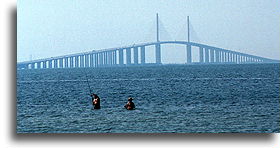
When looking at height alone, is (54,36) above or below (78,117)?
above

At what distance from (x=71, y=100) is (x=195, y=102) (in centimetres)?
415

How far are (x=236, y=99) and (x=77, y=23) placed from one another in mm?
9580

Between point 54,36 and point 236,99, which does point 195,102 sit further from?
point 54,36

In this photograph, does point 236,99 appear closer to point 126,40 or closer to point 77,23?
point 126,40

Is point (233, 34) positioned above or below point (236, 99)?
above

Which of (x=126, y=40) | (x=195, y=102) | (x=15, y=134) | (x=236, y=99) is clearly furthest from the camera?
(x=236, y=99)

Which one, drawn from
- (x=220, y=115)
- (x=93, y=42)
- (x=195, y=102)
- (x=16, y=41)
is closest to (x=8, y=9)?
(x=16, y=41)

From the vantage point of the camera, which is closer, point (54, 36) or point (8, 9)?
point (8, 9)

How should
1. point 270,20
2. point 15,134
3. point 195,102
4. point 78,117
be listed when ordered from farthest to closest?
point 195,102 → point 78,117 → point 270,20 → point 15,134

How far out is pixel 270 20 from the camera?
11805 millimetres

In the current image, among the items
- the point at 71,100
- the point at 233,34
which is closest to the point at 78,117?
the point at 233,34

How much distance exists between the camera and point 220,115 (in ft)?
50.2

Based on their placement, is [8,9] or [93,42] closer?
[8,9]

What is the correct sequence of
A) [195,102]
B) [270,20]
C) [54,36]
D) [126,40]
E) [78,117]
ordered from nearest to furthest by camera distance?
[270,20] < [54,36] < [126,40] < [78,117] < [195,102]
